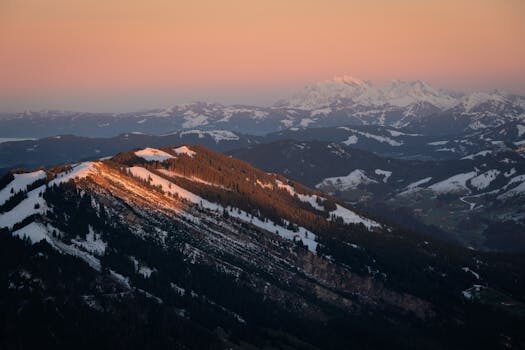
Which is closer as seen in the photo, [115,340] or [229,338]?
[115,340]

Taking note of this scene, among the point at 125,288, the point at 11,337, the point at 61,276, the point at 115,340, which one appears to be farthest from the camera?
the point at 125,288

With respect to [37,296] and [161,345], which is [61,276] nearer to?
[37,296]

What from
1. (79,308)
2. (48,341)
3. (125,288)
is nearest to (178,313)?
(125,288)

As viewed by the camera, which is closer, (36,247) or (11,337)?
(11,337)

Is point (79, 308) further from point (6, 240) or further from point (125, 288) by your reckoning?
point (6, 240)

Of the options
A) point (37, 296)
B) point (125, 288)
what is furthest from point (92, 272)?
point (37, 296)

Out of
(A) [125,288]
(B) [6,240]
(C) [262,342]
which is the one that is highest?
(B) [6,240]

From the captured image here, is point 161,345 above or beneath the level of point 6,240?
beneath

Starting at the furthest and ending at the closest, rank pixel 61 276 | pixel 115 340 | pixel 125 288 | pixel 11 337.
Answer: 1. pixel 125 288
2. pixel 61 276
3. pixel 115 340
4. pixel 11 337

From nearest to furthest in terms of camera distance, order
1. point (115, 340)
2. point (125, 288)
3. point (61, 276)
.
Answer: point (115, 340) → point (61, 276) → point (125, 288)
